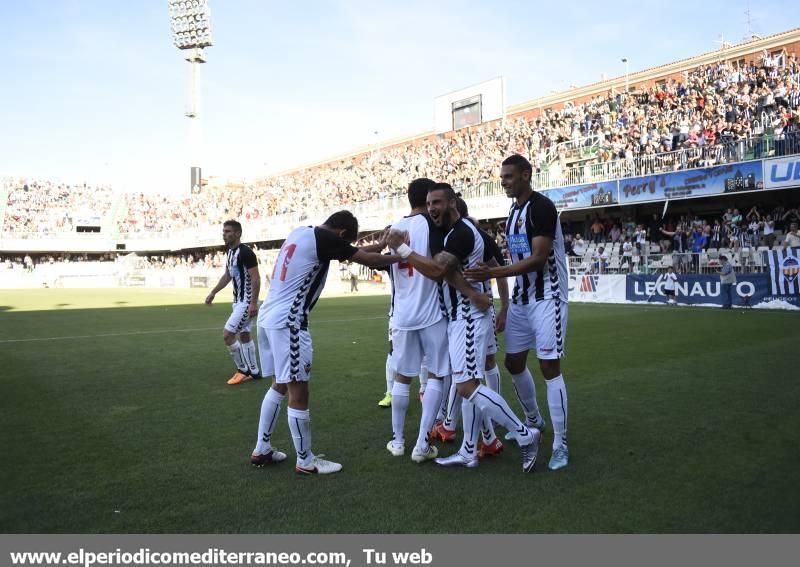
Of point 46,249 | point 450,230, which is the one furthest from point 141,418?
point 46,249

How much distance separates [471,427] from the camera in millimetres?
4629

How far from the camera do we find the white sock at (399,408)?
4.95 meters

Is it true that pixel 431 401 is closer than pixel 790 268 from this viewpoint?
Yes

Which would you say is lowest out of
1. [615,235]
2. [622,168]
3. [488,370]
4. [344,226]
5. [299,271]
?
[488,370]

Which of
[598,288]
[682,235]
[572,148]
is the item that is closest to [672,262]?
[682,235]

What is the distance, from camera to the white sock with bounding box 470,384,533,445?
172 inches

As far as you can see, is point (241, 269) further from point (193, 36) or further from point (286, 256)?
point (193, 36)

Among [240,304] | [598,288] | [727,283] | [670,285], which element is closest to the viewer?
[240,304]

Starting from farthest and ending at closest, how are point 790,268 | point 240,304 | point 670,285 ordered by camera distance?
point 670,285
point 790,268
point 240,304

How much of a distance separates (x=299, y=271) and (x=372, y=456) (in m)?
1.58

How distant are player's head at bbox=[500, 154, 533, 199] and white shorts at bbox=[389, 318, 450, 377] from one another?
1142mm

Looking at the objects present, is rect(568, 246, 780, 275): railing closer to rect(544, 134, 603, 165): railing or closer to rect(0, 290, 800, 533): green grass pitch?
A: rect(544, 134, 603, 165): railing
